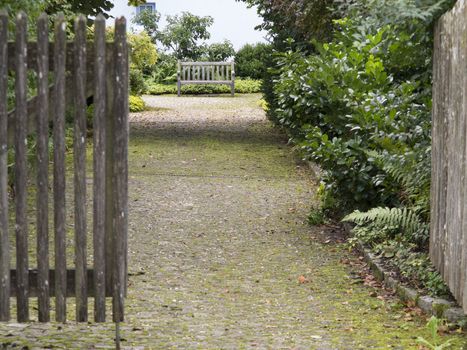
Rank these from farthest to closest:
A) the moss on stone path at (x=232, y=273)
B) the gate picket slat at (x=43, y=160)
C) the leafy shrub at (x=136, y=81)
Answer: the leafy shrub at (x=136, y=81)
the moss on stone path at (x=232, y=273)
the gate picket slat at (x=43, y=160)

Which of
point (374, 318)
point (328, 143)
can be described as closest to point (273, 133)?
point (328, 143)

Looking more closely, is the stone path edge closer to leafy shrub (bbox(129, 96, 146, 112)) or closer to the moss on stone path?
the moss on stone path

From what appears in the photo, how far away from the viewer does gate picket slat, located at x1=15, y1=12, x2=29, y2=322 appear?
5.10m

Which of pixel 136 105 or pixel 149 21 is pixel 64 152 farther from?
pixel 149 21

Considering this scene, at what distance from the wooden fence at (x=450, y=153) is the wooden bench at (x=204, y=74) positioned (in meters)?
22.9

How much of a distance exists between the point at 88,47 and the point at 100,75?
0.17 m

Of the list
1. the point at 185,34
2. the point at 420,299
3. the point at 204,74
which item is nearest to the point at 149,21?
the point at 185,34

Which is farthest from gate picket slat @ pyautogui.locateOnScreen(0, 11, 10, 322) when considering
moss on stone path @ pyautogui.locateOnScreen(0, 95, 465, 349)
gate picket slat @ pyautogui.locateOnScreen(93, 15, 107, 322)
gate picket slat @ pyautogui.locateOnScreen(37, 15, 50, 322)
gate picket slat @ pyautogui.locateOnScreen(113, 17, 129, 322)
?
gate picket slat @ pyautogui.locateOnScreen(113, 17, 129, 322)

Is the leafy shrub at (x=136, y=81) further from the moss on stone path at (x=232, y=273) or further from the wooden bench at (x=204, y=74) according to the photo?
the moss on stone path at (x=232, y=273)

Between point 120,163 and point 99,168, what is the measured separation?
11 cm

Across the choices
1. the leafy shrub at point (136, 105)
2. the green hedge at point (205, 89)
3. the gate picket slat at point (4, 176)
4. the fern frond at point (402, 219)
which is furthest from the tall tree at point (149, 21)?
the gate picket slat at point (4, 176)

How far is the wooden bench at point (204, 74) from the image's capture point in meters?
29.8

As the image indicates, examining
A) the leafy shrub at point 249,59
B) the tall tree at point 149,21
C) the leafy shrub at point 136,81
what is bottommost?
the leafy shrub at point 136,81

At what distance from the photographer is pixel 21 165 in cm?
519
